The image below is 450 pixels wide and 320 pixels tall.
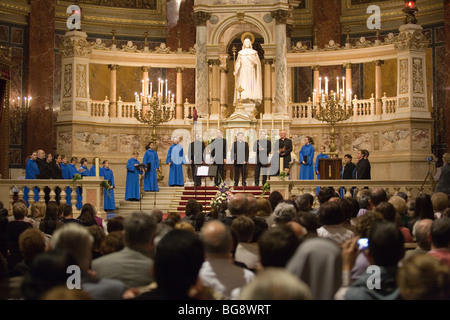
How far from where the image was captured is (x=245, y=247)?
5043 mm

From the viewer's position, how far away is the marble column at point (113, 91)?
Result: 19.9 m

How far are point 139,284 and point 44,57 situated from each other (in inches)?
684

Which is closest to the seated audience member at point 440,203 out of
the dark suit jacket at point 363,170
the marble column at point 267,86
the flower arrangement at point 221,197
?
the flower arrangement at point 221,197

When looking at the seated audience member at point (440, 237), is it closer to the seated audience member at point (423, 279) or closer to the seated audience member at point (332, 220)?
the seated audience member at point (332, 220)

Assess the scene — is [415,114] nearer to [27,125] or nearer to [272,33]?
[272,33]

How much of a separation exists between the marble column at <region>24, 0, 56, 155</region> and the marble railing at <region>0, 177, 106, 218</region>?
667 cm

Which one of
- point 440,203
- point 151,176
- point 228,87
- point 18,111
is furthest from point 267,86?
point 440,203

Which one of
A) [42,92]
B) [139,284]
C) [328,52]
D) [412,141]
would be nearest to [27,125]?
[42,92]

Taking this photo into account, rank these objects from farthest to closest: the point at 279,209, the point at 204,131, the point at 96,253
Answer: the point at 204,131, the point at 279,209, the point at 96,253

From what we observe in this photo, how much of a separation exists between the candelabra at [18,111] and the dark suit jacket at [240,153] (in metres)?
7.17

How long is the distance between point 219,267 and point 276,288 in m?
1.54

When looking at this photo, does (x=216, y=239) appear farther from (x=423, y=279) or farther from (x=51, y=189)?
(x=51, y=189)

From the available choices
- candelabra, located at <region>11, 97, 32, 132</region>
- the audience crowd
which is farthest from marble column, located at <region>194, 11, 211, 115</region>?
the audience crowd

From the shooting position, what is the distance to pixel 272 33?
756 inches
